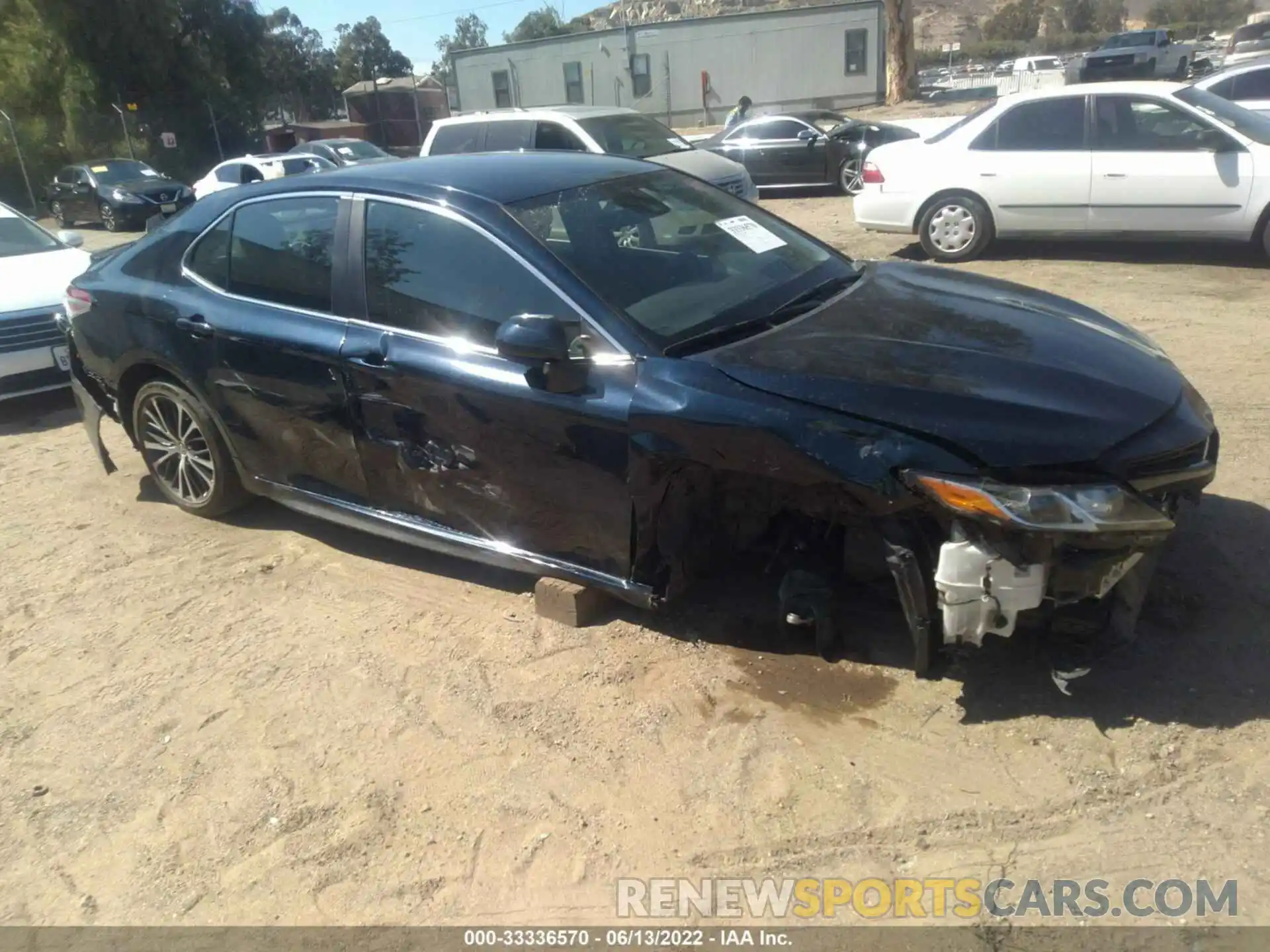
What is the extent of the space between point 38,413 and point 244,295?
406 centimetres

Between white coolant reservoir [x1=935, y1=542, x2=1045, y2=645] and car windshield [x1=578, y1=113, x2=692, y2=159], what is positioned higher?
car windshield [x1=578, y1=113, x2=692, y2=159]

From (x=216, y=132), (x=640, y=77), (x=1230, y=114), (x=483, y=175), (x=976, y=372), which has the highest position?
(x=640, y=77)

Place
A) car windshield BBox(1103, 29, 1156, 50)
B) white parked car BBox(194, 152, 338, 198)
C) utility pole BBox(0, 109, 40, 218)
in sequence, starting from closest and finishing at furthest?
white parked car BBox(194, 152, 338, 198)
utility pole BBox(0, 109, 40, 218)
car windshield BBox(1103, 29, 1156, 50)

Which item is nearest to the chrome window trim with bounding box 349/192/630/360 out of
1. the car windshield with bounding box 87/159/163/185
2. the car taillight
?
the car taillight

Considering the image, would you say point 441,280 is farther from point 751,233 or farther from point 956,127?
point 956,127

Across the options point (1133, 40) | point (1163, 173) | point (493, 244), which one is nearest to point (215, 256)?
point (493, 244)

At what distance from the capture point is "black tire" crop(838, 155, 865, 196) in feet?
50.4

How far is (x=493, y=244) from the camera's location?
3762 mm

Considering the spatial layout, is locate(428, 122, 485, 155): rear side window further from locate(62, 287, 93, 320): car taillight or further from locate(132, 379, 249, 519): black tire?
locate(132, 379, 249, 519): black tire

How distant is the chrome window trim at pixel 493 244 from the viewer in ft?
11.6

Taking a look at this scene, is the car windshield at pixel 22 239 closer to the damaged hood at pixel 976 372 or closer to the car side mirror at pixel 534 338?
the car side mirror at pixel 534 338

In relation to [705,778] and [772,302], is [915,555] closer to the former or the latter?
[705,778]

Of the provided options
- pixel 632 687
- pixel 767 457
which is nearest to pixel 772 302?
pixel 767 457

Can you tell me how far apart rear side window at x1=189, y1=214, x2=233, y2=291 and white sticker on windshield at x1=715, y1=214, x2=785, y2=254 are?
2230 millimetres
